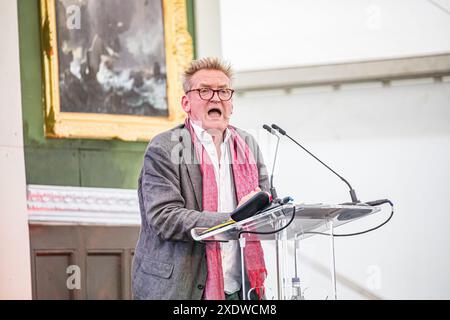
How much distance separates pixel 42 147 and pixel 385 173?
208cm

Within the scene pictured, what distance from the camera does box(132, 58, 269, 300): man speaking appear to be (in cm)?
311

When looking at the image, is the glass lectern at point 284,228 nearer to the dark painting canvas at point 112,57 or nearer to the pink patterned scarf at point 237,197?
the pink patterned scarf at point 237,197

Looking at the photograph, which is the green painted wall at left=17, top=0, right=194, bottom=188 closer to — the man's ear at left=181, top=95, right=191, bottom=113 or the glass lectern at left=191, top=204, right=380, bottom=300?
the man's ear at left=181, top=95, right=191, bottom=113

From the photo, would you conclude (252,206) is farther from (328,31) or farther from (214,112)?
(328,31)

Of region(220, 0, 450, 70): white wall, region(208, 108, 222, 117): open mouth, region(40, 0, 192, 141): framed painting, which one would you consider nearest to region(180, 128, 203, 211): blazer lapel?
region(208, 108, 222, 117): open mouth

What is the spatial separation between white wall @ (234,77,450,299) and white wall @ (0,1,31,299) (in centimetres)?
160

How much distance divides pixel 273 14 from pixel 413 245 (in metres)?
1.60

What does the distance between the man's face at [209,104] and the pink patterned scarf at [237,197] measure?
5 cm

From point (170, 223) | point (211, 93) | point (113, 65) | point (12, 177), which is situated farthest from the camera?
point (113, 65)

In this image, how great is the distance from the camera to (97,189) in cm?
469

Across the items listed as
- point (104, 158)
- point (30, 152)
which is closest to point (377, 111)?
point (104, 158)

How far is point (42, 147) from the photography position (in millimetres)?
4543

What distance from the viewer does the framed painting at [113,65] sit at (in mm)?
4562

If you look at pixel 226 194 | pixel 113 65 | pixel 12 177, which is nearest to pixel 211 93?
pixel 226 194
